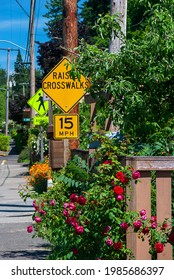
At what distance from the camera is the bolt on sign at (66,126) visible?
42.3 feet

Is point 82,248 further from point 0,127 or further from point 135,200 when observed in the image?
point 0,127

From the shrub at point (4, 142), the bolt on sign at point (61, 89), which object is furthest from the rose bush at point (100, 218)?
the shrub at point (4, 142)

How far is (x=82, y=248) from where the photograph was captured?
7.02 meters

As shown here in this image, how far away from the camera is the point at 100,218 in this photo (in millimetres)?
6719

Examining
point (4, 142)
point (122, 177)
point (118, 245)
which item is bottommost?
point (118, 245)

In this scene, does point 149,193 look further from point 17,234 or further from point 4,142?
point 4,142

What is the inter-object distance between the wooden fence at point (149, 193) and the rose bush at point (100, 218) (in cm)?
6

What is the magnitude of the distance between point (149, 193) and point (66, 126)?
22.2 feet

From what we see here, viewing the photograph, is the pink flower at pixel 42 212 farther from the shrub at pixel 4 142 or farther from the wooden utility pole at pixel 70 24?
the shrub at pixel 4 142

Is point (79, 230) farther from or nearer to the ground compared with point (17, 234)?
farther from the ground

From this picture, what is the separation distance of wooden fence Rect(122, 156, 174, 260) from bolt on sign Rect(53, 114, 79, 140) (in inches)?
256

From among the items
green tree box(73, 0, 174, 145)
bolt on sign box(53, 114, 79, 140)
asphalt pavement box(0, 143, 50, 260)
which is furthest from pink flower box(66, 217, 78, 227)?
bolt on sign box(53, 114, 79, 140)

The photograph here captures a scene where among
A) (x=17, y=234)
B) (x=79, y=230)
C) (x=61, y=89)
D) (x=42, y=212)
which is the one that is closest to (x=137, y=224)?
(x=79, y=230)
